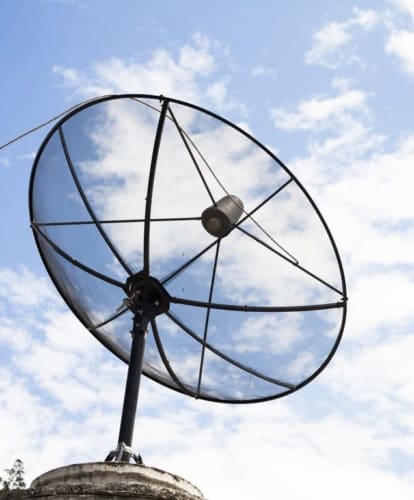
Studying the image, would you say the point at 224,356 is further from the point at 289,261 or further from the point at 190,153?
the point at 190,153

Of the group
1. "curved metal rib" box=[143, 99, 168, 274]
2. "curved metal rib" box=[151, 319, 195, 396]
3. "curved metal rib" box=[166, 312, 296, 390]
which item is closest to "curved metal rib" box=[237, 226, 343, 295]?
"curved metal rib" box=[143, 99, 168, 274]

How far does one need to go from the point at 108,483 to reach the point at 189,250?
4.73 meters

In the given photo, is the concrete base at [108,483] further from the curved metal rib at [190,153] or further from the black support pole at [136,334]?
the curved metal rib at [190,153]

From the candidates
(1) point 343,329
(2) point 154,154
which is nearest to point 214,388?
(1) point 343,329

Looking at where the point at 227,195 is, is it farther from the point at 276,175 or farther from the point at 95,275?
the point at 95,275

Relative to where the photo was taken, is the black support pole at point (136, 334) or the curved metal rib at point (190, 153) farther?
the curved metal rib at point (190, 153)

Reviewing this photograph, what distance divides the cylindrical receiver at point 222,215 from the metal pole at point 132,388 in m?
1.88

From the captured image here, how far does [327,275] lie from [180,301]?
84.8 inches

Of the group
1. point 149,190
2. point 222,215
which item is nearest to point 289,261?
point 222,215

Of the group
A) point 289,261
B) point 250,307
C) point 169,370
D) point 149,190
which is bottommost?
point 169,370

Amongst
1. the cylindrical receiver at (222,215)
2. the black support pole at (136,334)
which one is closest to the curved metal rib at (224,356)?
the black support pole at (136,334)

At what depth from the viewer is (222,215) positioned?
8797 millimetres

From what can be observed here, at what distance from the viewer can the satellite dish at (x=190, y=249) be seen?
8.61 metres

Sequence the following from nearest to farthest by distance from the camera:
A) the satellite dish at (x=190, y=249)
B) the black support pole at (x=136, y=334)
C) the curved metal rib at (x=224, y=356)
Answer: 1. the black support pole at (x=136, y=334)
2. the satellite dish at (x=190, y=249)
3. the curved metal rib at (x=224, y=356)
